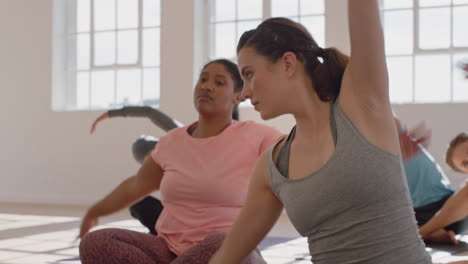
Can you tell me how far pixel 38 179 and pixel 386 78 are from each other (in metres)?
7.73

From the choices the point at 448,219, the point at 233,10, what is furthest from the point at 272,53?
the point at 233,10

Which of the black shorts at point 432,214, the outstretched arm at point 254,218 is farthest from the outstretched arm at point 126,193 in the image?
the black shorts at point 432,214

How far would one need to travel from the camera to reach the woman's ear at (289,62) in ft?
4.49

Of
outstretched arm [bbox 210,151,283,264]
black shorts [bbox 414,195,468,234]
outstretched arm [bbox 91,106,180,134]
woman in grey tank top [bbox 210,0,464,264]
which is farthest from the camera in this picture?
outstretched arm [bbox 91,106,180,134]

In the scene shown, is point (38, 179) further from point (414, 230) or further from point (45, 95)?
point (414, 230)

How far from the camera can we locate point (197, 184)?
2330 mm

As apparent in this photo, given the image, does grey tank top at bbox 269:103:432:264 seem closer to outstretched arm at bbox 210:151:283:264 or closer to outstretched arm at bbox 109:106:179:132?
outstretched arm at bbox 210:151:283:264

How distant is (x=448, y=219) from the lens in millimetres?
4234

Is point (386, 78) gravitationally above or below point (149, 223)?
above

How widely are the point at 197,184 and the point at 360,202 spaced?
110 centimetres

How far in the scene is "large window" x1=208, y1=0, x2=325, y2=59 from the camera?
7.12 m

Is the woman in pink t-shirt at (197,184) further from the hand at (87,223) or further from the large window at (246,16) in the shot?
the large window at (246,16)

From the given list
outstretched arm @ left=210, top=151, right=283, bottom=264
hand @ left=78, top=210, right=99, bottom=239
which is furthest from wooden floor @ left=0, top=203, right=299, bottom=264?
outstretched arm @ left=210, top=151, right=283, bottom=264

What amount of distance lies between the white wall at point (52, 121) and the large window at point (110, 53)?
30 cm
